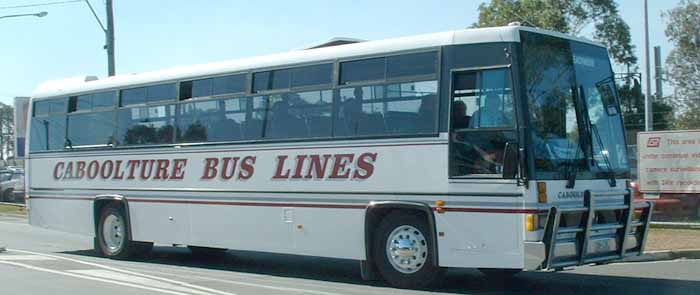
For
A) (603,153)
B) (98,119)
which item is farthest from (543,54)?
(98,119)

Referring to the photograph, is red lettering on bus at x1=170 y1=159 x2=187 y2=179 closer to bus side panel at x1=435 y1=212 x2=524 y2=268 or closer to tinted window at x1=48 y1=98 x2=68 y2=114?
tinted window at x1=48 y1=98 x2=68 y2=114

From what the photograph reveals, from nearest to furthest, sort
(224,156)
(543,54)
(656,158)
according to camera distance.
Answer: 1. (543,54)
2. (224,156)
3. (656,158)

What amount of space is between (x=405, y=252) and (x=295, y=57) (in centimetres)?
343

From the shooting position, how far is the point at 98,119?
16.6 metres

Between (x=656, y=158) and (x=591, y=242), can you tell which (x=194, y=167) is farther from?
(x=656, y=158)

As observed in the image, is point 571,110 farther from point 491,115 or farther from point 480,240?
point 480,240

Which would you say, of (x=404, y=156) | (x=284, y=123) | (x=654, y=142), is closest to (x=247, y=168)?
(x=284, y=123)

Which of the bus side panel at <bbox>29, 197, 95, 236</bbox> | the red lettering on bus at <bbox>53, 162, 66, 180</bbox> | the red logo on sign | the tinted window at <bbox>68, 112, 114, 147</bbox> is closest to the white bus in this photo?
the tinted window at <bbox>68, 112, 114, 147</bbox>

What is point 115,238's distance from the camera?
16359mm

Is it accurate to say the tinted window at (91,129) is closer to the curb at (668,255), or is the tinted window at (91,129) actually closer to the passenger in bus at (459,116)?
the passenger in bus at (459,116)

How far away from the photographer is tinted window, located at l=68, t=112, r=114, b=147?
1639cm

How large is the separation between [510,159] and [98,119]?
9.16m

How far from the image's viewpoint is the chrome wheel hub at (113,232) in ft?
53.2

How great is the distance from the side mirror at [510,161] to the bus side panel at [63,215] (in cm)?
924
